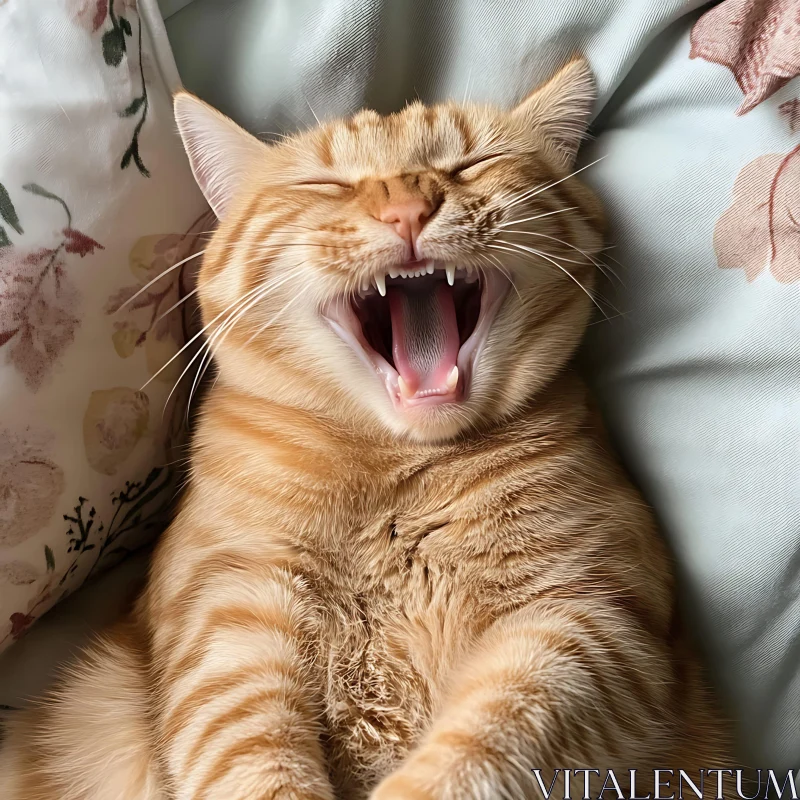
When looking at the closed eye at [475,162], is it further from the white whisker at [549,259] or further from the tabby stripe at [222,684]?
the tabby stripe at [222,684]

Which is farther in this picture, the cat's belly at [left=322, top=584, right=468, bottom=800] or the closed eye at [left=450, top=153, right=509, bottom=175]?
the closed eye at [left=450, top=153, right=509, bottom=175]

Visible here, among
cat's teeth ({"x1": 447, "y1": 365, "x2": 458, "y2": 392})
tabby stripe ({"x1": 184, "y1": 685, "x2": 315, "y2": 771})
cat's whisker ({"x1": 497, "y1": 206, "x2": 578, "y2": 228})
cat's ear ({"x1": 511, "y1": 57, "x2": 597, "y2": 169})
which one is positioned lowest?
tabby stripe ({"x1": 184, "y1": 685, "x2": 315, "y2": 771})

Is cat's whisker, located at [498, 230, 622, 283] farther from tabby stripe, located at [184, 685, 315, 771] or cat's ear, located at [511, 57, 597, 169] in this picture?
tabby stripe, located at [184, 685, 315, 771]

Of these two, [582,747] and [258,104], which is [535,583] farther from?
[258,104]

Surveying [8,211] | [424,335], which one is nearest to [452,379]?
[424,335]

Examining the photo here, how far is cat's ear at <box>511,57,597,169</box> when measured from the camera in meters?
1.05

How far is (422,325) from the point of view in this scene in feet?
3.34

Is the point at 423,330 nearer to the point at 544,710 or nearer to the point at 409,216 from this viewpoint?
the point at 409,216

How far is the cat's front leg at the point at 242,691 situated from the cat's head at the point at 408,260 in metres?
0.27

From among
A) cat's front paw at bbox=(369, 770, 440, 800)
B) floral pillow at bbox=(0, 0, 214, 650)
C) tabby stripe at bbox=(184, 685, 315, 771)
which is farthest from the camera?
floral pillow at bbox=(0, 0, 214, 650)

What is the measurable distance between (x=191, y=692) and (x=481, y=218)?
2.26 ft

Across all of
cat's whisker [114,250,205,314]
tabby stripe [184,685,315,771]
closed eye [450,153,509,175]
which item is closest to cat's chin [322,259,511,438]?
closed eye [450,153,509,175]

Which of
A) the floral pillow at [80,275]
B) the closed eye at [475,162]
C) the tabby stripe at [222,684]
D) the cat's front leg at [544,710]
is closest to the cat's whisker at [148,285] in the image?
the floral pillow at [80,275]

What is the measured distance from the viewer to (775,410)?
92cm
